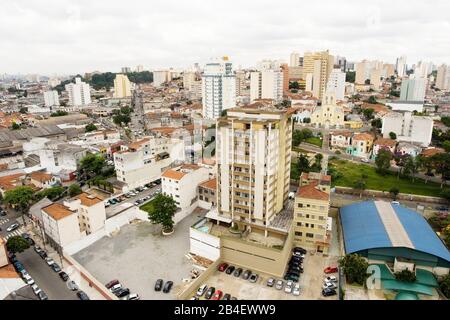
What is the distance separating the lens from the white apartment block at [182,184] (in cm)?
1561

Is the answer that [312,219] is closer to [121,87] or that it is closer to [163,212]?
[163,212]

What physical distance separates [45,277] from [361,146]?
21822 mm

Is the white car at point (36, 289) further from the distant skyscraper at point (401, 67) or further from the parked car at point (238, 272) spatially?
the distant skyscraper at point (401, 67)

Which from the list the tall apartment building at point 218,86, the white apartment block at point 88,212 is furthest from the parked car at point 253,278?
the tall apartment building at point 218,86

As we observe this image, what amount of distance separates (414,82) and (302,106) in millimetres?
20028

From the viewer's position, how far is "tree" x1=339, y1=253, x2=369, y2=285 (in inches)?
434

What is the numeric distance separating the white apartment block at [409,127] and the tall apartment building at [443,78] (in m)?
45.9

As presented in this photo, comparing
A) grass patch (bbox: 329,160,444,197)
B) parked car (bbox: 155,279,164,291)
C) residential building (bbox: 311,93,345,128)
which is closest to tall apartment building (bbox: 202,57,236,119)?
residential building (bbox: 311,93,345,128)

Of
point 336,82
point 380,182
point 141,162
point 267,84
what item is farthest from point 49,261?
point 267,84

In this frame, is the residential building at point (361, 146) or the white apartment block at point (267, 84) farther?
the white apartment block at point (267, 84)

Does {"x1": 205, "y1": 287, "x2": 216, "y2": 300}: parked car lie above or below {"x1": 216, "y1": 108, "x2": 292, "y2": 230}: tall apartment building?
below

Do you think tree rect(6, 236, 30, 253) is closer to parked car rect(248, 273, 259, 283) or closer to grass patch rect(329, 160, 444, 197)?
parked car rect(248, 273, 259, 283)

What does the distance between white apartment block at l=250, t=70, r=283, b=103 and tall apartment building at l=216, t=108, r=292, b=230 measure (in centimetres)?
3445

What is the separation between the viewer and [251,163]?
41.6ft
